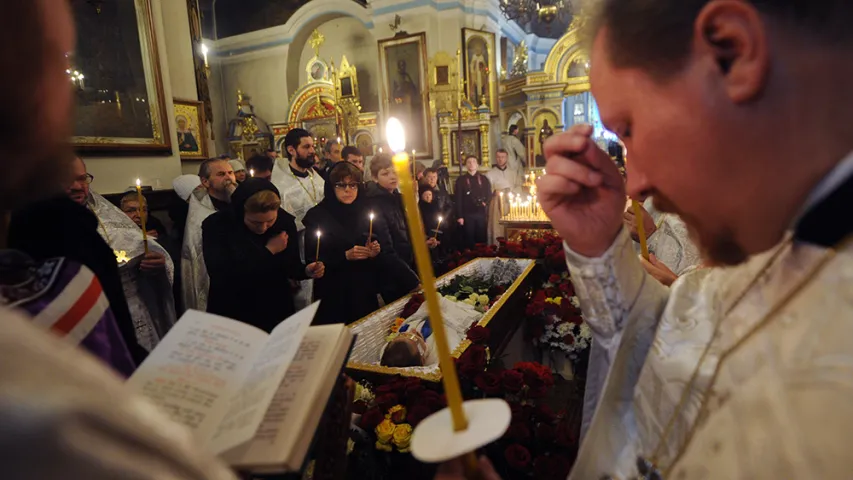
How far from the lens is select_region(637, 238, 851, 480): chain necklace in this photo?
704 mm

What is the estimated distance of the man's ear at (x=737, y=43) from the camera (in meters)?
0.61

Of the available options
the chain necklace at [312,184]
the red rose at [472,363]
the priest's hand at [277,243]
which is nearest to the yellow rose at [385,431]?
the red rose at [472,363]

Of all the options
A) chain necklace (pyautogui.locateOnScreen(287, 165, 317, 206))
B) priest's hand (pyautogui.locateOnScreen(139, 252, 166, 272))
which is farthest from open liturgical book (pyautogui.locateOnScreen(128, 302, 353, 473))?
chain necklace (pyautogui.locateOnScreen(287, 165, 317, 206))

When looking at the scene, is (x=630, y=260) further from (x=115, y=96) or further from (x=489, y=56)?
(x=489, y=56)

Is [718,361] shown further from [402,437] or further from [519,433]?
[402,437]

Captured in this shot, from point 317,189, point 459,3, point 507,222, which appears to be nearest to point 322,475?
point 317,189

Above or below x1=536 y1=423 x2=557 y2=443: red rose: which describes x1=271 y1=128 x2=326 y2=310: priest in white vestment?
above

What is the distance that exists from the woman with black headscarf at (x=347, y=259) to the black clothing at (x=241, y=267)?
2.03ft

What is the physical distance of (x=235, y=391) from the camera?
29.9 inches

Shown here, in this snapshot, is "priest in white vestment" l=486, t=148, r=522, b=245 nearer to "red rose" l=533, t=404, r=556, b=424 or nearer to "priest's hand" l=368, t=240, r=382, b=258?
"priest's hand" l=368, t=240, r=382, b=258

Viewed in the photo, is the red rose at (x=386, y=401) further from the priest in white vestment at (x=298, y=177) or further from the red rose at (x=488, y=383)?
the priest in white vestment at (x=298, y=177)

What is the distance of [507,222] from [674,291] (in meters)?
5.54

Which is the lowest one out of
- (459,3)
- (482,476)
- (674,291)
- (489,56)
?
(482,476)

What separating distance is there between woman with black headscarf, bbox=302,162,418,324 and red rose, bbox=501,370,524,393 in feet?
7.29
